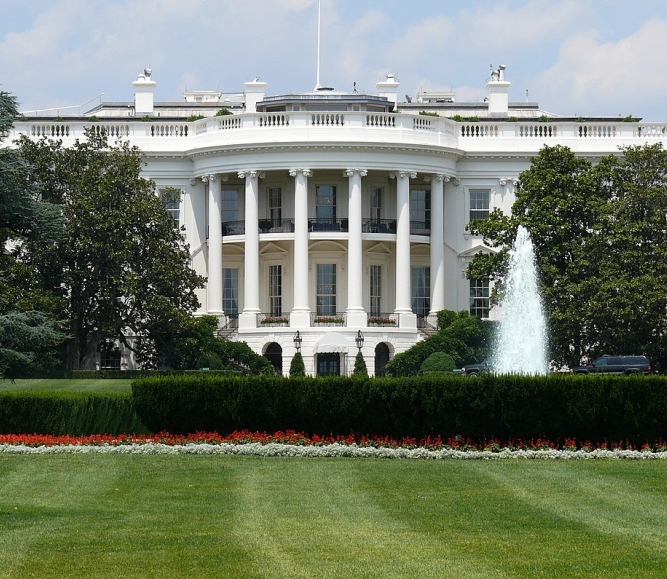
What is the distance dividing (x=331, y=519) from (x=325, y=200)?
51610 millimetres

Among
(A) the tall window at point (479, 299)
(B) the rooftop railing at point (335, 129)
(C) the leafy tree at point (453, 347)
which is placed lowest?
(C) the leafy tree at point (453, 347)

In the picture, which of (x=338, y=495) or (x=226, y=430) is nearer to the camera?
(x=338, y=495)

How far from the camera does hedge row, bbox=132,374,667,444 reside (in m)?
31.0

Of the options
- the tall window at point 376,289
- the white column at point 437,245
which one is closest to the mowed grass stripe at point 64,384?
the tall window at point 376,289

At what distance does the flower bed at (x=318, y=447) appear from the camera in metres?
30.2

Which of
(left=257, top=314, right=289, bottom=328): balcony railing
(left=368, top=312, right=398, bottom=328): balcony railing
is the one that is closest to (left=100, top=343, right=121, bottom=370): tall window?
(left=257, top=314, right=289, bottom=328): balcony railing

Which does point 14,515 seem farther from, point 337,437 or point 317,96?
point 317,96

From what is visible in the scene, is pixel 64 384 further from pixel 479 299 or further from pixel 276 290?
pixel 479 299

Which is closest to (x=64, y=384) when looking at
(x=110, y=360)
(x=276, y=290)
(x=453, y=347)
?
(x=110, y=360)

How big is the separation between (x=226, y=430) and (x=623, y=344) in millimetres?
31561

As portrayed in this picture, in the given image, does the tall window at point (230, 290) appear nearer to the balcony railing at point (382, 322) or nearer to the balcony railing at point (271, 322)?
the balcony railing at point (271, 322)

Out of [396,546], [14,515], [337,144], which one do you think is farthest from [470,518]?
[337,144]

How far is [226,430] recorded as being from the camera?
33031 millimetres

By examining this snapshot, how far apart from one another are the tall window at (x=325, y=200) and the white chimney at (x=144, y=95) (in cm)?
1274
